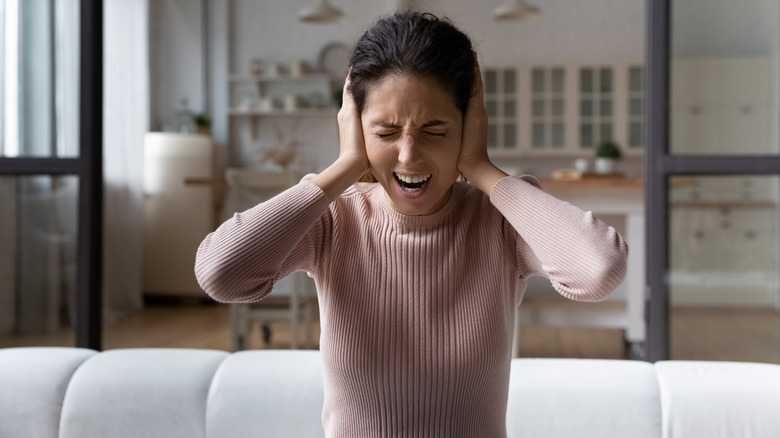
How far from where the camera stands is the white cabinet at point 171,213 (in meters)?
5.90

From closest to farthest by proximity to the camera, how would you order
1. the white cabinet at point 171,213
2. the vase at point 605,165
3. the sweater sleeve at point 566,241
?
the sweater sleeve at point 566,241 < the vase at point 605,165 < the white cabinet at point 171,213

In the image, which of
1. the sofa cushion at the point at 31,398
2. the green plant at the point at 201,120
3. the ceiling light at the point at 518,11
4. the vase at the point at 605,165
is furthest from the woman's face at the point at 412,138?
the green plant at the point at 201,120

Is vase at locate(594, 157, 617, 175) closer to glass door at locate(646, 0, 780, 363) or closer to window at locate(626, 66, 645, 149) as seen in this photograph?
glass door at locate(646, 0, 780, 363)

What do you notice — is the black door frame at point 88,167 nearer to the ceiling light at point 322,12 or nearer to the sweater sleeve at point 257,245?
the sweater sleeve at point 257,245

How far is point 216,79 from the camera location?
698 centimetres

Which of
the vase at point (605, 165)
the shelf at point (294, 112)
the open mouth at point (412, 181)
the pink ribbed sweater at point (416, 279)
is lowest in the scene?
the pink ribbed sweater at point (416, 279)

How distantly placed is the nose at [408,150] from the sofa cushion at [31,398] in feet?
2.84

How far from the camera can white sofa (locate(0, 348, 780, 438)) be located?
1.28 m

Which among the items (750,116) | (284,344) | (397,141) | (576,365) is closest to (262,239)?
(397,141)

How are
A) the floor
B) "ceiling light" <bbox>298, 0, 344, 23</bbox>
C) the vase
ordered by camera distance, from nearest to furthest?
1. the floor
2. the vase
3. "ceiling light" <bbox>298, 0, 344, 23</bbox>

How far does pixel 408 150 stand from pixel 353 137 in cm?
11

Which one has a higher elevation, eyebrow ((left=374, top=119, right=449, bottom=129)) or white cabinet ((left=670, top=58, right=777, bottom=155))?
white cabinet ((left=670, top=58, right=777, bottom=155))

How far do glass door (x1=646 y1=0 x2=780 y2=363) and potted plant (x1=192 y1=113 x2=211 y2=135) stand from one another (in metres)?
5.10

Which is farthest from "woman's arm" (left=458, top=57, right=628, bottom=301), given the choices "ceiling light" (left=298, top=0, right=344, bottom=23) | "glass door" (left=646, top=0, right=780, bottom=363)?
"ceiling light" (left=298, top=0, right=344, bottom=23)
